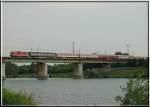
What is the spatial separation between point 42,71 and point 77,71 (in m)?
5.80

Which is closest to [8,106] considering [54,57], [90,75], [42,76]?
[54,57]

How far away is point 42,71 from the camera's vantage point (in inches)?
2491

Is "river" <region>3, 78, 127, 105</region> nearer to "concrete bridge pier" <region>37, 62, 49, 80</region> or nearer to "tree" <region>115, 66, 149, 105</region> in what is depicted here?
"tree" <region>115, 66, 149, 105</region>

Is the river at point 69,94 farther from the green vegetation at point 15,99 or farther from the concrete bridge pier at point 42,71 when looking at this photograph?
the concrete bridge pier at point 42,71

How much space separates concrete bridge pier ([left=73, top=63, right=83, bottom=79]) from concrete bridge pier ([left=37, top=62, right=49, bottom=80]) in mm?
4550

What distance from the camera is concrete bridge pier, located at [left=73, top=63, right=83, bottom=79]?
59422mm

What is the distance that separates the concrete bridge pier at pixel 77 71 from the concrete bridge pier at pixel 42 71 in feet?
14.9

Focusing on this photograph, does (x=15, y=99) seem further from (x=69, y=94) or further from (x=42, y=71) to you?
(x=42, y=71)

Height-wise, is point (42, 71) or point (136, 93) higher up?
point (136, 93)

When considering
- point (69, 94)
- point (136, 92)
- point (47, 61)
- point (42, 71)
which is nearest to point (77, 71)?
point (42, 71)

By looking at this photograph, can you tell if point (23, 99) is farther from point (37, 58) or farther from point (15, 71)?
point (37, 58)

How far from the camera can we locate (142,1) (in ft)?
39.4

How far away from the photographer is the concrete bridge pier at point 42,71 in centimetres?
6200

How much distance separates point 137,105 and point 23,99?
12.0 feet
